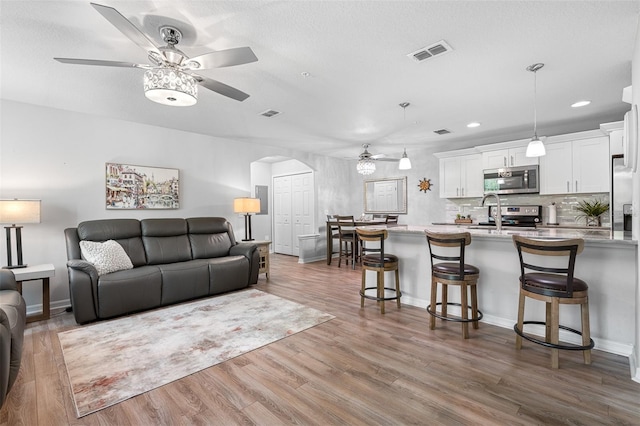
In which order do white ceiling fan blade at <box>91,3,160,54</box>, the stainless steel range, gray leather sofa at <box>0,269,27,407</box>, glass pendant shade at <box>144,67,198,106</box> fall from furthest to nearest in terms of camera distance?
the stainless steel range < glass pendant shade at <box>144,67,198,106</box> < gray leather sofa at <box>0,269,27,407</box> < white ceiling fan blade at <box>91,3,160,54</box>

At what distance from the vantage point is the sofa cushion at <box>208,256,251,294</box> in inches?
165

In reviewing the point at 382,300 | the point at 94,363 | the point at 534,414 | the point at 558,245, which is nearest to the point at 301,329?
the point at 382,300

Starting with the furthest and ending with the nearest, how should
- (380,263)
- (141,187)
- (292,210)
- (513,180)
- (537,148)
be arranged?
(292,210) < (513,180) < (141,187) < (380,263) < (537,148)

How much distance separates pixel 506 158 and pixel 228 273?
5.15m

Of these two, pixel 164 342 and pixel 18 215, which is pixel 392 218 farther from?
pixel 18 215

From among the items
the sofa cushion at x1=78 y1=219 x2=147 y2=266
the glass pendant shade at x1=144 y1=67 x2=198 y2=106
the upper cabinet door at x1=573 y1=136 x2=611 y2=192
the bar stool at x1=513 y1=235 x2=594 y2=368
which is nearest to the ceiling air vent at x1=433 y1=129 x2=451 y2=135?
the upper cabinet door at x1=573 y1=136 x2=611 y2=192

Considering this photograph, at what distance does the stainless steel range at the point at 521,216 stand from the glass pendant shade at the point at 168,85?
556 centimetres

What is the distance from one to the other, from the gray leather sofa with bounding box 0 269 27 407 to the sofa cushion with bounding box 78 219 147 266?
1.00 m

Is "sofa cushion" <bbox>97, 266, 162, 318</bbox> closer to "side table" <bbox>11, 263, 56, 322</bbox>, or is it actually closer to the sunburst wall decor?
"side table" <bbox>11, 263, 56, 322</bbox>

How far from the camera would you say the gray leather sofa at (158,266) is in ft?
10.7

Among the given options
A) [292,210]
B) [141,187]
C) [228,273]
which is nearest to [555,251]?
[228,273]

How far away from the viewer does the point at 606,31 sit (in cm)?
224

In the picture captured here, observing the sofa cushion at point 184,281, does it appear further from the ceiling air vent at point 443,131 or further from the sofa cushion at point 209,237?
the ceiling air vent at point 443,131

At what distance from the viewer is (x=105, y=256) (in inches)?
140
